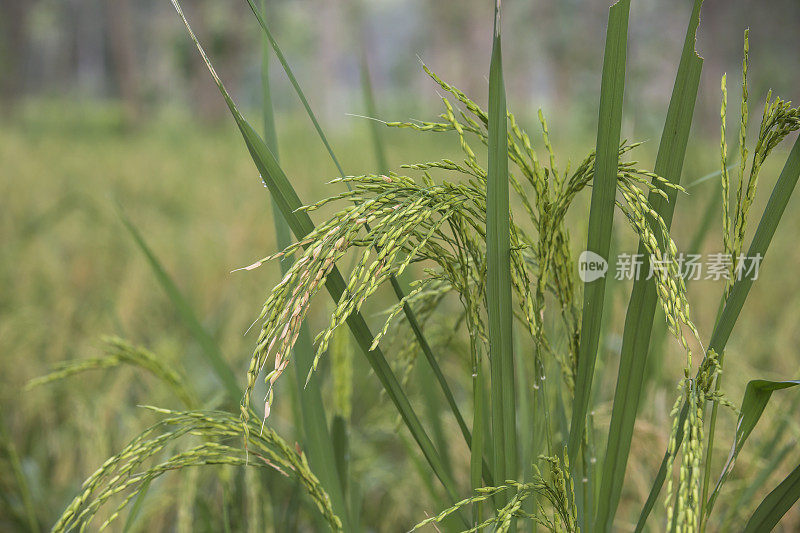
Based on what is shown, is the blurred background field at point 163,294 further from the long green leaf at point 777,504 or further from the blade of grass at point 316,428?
the long green leaf at point 777,504

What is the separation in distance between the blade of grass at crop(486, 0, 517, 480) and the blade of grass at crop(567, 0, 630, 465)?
2.2 inches

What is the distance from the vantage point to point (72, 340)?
166 cm

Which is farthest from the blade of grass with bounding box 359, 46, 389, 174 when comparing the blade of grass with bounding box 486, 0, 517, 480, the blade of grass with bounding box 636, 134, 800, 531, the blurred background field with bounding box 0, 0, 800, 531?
the blade of grass with bounding box 636, 134, 800, 531

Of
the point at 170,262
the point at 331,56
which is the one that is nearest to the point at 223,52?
the point at 331,56

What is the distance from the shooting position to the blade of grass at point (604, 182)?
0.43m

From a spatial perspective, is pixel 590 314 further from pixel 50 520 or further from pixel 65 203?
pixel 65 203

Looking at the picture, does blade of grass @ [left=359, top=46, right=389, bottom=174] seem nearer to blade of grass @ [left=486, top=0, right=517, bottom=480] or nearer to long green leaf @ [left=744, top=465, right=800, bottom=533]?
→ blade of grass @ [left=486, top=0, right=517, bottom=480]

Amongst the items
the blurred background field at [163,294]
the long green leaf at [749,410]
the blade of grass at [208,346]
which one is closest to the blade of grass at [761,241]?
the long green leaf at [749,410]

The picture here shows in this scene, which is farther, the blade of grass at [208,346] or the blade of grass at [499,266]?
the blade of grass at [208,346]

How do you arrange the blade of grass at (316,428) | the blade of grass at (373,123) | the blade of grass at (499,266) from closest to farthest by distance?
the blade of grass at (499,266) → the blade of grass at (316,428) → the blade of grass at (373,123)

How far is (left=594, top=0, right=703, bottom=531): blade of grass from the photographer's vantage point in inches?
17.3

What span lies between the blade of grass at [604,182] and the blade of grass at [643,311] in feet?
0.08

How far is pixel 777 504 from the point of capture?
0.44m

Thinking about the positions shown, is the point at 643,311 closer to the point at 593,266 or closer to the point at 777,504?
the point at 593,266
